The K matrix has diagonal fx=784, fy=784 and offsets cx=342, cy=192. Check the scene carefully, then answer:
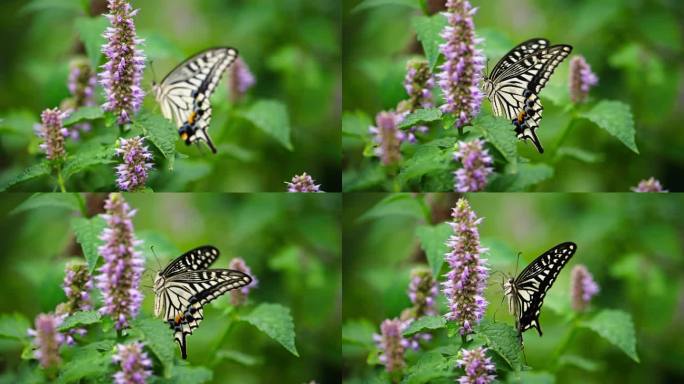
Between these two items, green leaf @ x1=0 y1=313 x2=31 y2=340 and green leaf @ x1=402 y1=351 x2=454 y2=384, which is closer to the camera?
green leaf @ x1=402 y1=351 x2=454 y2=384

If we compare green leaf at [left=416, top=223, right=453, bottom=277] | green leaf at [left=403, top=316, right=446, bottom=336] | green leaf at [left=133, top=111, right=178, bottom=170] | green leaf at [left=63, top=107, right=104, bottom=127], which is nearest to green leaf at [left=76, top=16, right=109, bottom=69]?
green leaf at [left=63, top=107, right=104, bottom=127]

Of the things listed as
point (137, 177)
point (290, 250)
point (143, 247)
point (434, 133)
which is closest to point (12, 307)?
point (143, 247)

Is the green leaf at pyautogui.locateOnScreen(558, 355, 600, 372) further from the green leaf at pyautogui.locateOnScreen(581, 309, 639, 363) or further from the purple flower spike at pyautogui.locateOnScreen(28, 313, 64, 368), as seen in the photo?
the purple flower spike at pyautogui.locateOnScreen(28, 313, 64, 368)

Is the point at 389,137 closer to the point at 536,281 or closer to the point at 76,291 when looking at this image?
the point at 536,281

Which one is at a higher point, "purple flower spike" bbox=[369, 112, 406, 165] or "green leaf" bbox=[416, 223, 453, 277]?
"purple flower spike" bbox=[369, 112, 406, 165]

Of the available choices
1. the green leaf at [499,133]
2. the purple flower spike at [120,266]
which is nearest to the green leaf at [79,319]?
the purple flower spike at [120,266]
